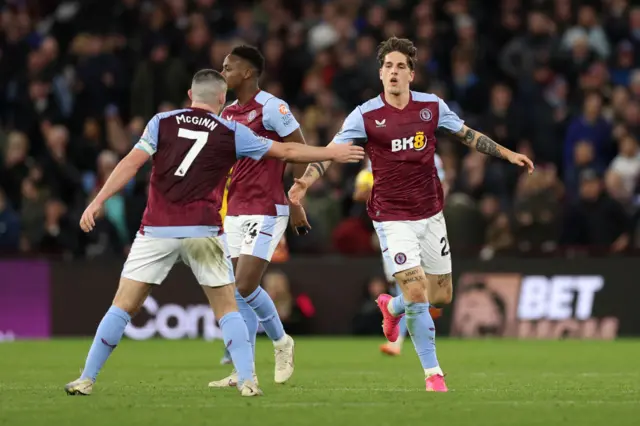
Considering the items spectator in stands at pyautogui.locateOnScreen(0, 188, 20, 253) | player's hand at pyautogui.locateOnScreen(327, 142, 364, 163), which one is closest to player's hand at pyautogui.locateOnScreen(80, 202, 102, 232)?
player's hand at pyautogui.locateOnScreen(327, 142, 364, 163)

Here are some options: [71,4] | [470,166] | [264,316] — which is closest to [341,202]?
[470,166]

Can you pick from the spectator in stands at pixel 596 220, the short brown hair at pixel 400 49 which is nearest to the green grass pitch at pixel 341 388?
the spectator in stands at pixel 596 220

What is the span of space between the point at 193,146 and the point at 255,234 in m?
2.41

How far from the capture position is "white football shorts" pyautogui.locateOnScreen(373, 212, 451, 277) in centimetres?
1177

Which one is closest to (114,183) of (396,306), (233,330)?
(233,330)

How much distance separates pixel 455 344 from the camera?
764 inches

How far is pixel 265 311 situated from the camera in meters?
12.7

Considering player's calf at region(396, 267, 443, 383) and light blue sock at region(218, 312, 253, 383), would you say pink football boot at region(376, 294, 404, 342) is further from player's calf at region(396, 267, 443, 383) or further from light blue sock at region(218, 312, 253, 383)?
light blue sock at region(218, 312, 253, 383)

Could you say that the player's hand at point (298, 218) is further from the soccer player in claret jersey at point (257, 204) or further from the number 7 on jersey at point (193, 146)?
the number 7 on jersey at point (193, 146)

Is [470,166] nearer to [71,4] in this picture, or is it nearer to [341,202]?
[341,202]

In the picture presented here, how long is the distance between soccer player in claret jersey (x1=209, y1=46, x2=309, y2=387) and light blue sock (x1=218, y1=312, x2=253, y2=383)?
209cm

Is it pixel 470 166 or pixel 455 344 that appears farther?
pixel 470 166

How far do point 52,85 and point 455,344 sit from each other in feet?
29.7

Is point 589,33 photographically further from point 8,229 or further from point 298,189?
point 298,189
